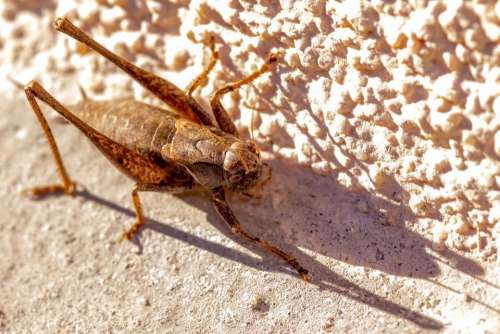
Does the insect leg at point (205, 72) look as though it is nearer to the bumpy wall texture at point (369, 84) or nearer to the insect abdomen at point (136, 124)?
the bumpy wall texture at point (369, 84)

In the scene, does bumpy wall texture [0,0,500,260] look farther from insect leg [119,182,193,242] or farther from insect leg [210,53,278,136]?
insect leg [119,182,193,242]

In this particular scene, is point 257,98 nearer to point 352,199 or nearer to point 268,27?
A: point 268,27

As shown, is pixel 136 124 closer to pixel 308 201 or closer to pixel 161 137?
pixel 161 137

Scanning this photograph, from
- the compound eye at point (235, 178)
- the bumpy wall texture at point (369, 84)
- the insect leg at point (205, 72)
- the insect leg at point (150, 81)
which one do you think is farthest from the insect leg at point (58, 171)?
the compound eye at point (235, 178)

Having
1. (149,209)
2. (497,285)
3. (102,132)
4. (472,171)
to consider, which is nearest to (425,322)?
(497,285)

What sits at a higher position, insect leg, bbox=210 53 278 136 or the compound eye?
insect leg, bbox=210 53 278 136

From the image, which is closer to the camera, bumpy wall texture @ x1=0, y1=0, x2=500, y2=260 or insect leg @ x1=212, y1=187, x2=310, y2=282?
bumpy wall texture @ x1=0, y1=0, x2=500, y2=260

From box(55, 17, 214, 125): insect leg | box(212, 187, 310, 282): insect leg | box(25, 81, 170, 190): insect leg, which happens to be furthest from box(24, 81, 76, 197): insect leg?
box(212, 187, 310, 282): insect leg

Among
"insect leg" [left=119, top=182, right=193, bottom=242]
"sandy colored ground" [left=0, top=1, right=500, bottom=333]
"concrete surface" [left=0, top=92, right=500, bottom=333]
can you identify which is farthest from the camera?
"insect leg" [left=119, top=182, right=193, bottom=242]
